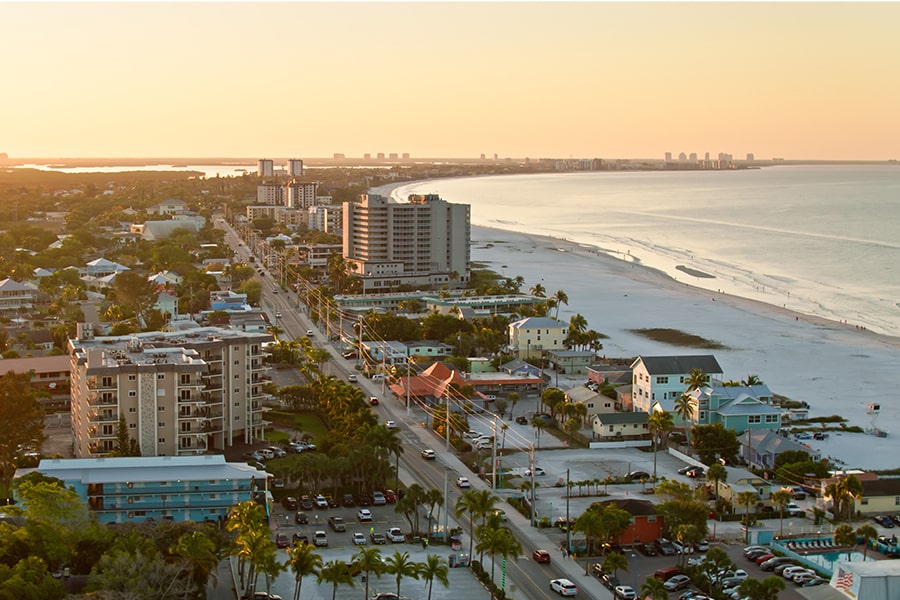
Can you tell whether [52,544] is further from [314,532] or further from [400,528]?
[400,528]

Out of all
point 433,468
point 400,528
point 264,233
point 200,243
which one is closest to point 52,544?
point 400,528

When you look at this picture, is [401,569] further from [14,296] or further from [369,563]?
[14,296]

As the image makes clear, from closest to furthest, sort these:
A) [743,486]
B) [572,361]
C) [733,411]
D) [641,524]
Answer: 1. [641,524]
2. [743,486]
3. [733,411]
4. [572,361]

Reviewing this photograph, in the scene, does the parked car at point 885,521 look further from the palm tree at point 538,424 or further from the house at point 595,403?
the house at point 595,403

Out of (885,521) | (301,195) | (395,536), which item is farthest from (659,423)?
(301,195)

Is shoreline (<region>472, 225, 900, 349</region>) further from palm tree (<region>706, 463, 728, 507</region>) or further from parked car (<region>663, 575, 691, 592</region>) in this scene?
parked car (<region>663, 575, 691, 592</region>)

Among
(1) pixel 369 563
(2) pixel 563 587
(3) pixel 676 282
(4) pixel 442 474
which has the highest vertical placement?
(1) pixel 369 563

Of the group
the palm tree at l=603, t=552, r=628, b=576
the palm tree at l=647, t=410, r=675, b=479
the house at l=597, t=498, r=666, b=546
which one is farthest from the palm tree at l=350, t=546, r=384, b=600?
the palm tree at l=647, t=410, r=675, b=479
